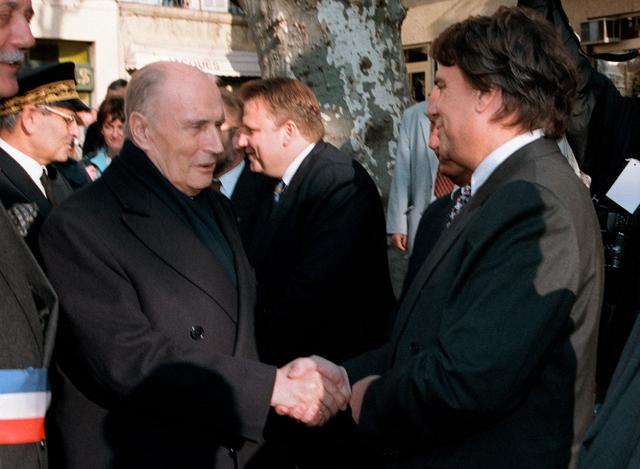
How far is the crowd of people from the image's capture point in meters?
2.05

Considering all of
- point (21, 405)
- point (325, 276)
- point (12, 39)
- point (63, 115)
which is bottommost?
point (325, 276)

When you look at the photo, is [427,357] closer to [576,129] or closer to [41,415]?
[41,415]

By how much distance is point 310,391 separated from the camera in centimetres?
277

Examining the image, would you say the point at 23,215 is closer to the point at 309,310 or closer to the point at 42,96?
the point at 309,310

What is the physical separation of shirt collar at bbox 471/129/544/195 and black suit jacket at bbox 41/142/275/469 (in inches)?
34.3

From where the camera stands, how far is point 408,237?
20.1 ft

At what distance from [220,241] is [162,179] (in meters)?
0.30

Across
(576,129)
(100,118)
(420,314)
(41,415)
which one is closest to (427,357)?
(420,314)

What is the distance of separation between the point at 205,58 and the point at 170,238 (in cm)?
1738

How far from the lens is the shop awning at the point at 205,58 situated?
59.8ft

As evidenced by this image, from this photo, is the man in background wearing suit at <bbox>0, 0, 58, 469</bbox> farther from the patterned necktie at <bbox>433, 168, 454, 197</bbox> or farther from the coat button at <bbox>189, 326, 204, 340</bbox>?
the patterned necktie at <bbox>433, 168, 454, 197</bbox>

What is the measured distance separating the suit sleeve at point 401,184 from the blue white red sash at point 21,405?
429 cm

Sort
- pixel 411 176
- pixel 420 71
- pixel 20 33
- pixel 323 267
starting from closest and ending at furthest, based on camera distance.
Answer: pixel 20 33 → pixel 323 267 → pixel 411 176 → pixel 420 71

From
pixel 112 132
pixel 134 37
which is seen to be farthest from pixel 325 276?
pixel 134 37
